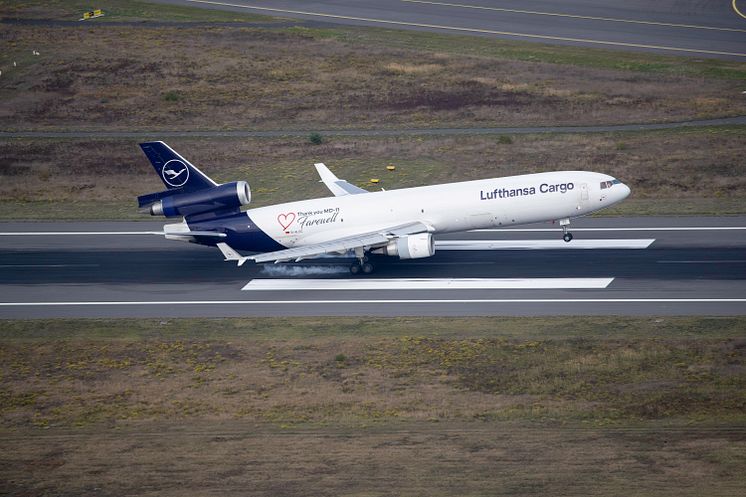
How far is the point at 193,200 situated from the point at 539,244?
18930 mm

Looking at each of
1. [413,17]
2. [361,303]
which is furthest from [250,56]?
[361,303]

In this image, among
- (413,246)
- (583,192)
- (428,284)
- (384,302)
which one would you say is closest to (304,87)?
(583,192)

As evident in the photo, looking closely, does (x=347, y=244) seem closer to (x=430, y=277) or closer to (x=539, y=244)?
(x=430, y=277)

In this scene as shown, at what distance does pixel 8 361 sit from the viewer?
47.4 m

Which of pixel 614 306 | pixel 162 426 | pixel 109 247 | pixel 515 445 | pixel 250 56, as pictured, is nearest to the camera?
pixel 515 445

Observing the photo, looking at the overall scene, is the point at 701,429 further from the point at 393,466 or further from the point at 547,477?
the point at 393,466

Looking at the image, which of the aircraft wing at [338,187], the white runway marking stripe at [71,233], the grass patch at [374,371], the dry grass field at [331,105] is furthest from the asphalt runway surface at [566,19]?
the grass patch at [374,371]

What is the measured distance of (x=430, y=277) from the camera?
56.0 m

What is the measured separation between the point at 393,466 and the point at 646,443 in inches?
344

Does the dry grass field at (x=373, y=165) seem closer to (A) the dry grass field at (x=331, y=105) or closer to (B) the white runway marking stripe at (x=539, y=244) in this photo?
(A) the dry grass field at (x=331, y=105)

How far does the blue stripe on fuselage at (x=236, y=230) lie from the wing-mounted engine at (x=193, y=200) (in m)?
0.67

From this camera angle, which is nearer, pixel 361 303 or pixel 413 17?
pixel 361 303

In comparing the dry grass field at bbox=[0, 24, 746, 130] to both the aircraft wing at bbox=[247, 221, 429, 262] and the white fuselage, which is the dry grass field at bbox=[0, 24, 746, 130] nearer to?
the white fuselage

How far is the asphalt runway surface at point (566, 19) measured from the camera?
316 ft
